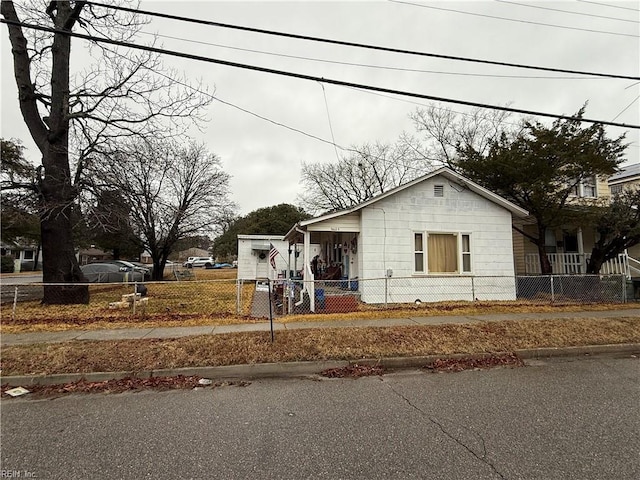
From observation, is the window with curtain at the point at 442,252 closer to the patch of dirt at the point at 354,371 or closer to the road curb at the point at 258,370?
the road curb at the point at 258,370

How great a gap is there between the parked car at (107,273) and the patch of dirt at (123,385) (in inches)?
628

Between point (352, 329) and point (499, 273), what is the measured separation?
288 inches

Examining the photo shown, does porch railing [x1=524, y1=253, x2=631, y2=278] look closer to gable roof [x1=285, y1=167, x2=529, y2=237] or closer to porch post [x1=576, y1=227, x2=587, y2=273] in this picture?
porch post [x1=576, y1=227, x2=587, y2=273]

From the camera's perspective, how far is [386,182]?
3175 centimetres

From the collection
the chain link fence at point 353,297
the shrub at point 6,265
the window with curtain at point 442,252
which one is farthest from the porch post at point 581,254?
the shrub at point 6,265

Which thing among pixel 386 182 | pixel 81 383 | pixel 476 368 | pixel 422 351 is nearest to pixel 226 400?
pixel 81 383

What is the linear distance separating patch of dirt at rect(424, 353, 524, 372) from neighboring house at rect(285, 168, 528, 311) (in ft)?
15.5

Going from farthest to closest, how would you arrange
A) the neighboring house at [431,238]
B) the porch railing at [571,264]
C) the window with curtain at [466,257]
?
the porch railing at [571,264], the window with curtain at [466,257], the neighboring house at [431,238]

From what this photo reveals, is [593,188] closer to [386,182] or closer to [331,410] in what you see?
[386,182]

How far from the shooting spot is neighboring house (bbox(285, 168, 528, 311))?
36.4 feet

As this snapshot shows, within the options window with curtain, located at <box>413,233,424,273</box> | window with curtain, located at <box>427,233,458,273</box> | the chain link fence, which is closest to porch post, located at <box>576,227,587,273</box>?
the chain link fence

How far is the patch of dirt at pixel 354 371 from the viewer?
5297 millimetres

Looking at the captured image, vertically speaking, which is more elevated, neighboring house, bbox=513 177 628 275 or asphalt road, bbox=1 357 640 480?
neighboring house, bbox=513 177 628 275

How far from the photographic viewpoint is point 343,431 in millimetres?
3471
